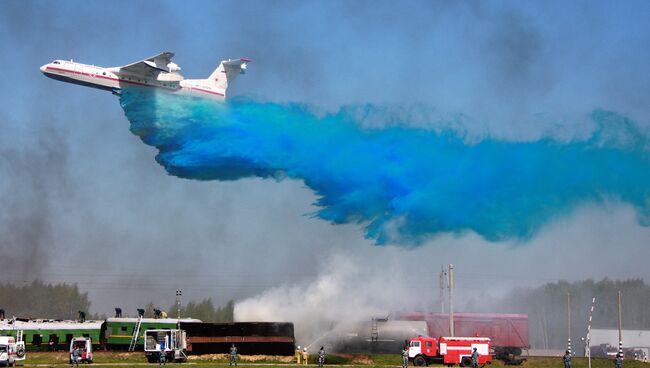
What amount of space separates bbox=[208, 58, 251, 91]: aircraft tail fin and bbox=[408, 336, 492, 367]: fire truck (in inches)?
1167

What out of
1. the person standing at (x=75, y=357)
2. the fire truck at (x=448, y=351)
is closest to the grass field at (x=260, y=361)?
the fire truck at (x=448, y=351)

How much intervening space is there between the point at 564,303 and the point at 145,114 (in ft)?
213

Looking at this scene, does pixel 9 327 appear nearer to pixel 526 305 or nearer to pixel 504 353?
pixel 504 353

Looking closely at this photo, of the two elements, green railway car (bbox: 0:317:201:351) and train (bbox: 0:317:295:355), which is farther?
green railway car (bbox: 0:317:201:351)

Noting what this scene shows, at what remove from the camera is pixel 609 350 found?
9762 cm

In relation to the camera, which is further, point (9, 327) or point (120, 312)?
point (120, 312)

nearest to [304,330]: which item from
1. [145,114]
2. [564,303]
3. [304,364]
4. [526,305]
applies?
[304,364]

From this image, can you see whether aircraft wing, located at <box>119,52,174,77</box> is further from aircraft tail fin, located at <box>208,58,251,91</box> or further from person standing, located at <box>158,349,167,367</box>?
person standing, located at <box>158,349,167,367</box>

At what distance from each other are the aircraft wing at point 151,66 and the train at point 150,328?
70.7ft

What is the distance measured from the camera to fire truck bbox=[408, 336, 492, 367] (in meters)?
63.2

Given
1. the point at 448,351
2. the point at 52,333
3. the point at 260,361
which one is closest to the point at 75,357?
the point at 260,361

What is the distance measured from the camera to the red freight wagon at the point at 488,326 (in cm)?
7831

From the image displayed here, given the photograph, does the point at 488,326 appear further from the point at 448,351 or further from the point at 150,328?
the point at 150,328

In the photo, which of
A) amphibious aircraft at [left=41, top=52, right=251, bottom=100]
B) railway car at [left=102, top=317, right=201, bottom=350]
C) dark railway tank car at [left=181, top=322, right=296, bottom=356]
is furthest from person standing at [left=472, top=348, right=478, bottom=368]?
amphibious aircraft at [left=41, top=52, right=251, bottom=100]
